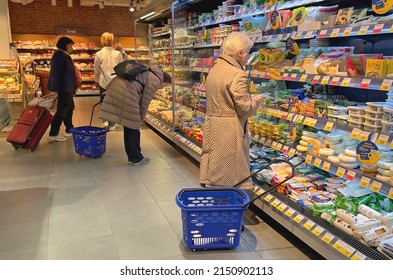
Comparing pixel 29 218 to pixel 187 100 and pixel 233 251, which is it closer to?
pixel 233 251

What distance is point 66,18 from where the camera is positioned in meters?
13.7

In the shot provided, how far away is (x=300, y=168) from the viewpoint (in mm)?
3521

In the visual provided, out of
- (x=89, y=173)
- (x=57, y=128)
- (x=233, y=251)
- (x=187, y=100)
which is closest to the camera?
(x=233, y=251)

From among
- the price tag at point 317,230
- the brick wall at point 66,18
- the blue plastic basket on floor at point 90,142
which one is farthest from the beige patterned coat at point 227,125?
the brick wall at point 66,18

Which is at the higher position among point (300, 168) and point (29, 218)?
point (300, 168)

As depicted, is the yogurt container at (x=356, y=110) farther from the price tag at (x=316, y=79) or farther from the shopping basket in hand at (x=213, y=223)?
the shopping basket in hand at (x=213, y=223)

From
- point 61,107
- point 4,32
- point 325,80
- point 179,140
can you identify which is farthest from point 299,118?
point 4,32

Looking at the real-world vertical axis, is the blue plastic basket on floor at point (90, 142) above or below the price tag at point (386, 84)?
below

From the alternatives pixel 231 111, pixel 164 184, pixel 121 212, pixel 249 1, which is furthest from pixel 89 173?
pixel 249 1

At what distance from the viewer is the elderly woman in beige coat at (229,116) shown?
2869 mm

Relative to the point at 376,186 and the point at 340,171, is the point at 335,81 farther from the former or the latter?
the point at 376,186

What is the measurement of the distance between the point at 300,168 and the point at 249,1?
6.39ft

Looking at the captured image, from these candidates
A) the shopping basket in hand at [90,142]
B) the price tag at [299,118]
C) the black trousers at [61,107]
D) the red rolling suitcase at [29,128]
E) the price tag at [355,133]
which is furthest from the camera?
the black trousers at [61,107]

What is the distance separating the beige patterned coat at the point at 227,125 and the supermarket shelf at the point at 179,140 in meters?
1.75
